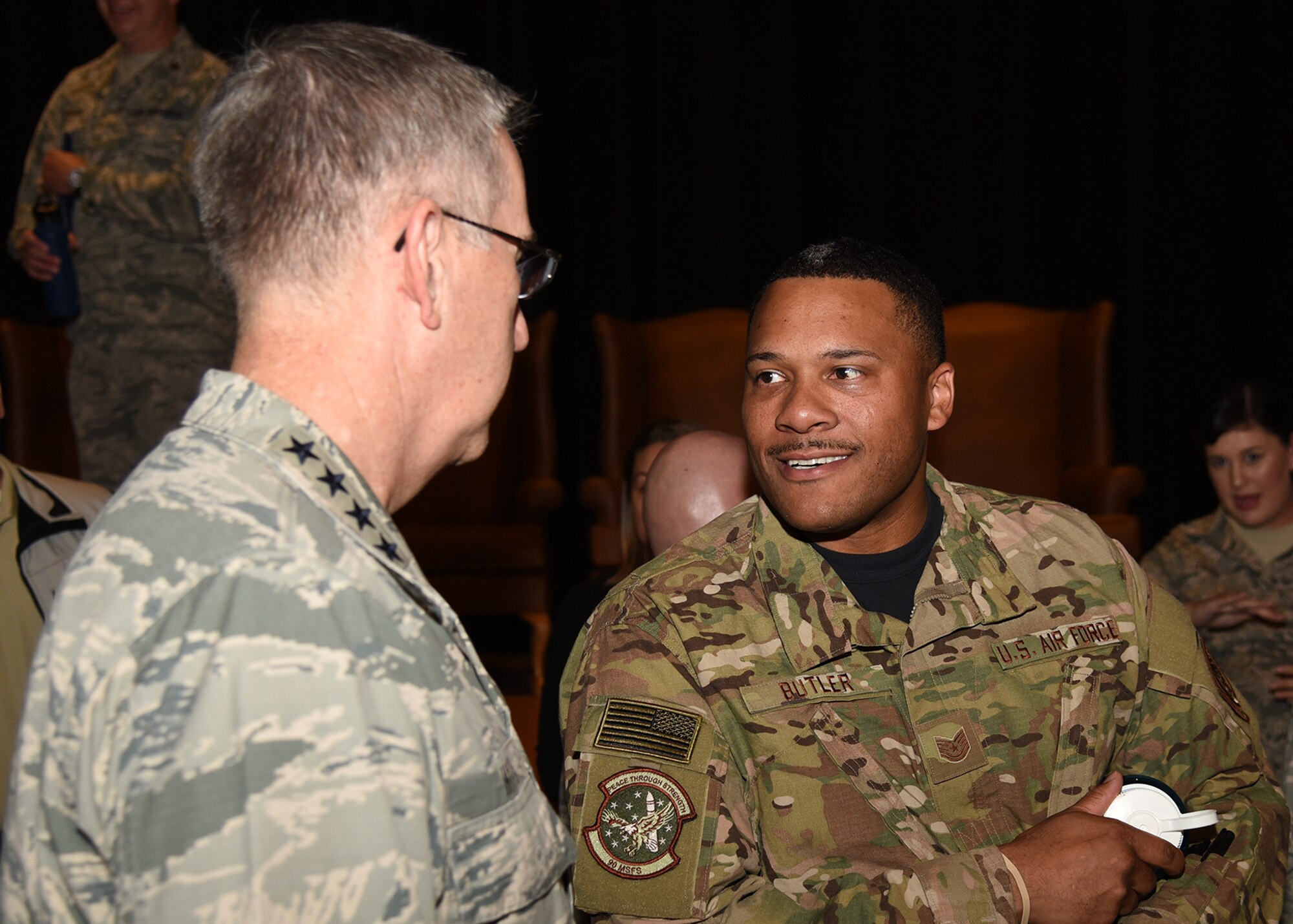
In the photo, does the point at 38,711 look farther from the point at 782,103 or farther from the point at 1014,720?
the point at 782,103

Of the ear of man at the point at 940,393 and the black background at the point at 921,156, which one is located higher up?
the black background at the point at 921,156

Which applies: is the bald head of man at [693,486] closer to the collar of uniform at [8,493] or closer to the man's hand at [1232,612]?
the collar of uniform at [8,493]

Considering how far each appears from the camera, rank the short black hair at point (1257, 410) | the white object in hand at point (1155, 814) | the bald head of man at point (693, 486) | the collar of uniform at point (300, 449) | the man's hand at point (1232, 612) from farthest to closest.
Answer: the short black hair at point (1257, 410)
the man's hand at point (1232, 612)
the bald head of man at point (693, 486)
the white object in hand at point (1155, 814)
the collar of uniform at point (300, 449)

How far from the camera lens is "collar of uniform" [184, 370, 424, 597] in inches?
29.0

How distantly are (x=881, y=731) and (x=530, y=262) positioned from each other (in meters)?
0.76

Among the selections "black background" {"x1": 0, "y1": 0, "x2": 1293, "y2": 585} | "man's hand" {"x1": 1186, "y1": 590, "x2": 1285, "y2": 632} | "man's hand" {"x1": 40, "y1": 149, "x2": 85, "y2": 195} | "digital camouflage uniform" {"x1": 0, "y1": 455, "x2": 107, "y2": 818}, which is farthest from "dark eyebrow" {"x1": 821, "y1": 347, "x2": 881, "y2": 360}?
"black background" {"x1": 0, "y1": 0, "x2": 1293, "y2": 585}

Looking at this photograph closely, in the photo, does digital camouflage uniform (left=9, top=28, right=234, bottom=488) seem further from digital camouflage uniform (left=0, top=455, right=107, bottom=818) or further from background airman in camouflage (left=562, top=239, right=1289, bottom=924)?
background airman in camouflage (left=562, top=239, right=1289, bottom=924)

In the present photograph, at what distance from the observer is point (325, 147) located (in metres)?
0.80

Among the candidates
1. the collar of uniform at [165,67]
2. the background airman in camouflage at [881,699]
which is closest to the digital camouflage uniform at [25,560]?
the background airman in camouflage at [881,699]

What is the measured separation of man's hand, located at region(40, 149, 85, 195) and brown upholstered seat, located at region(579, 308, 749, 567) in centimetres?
185

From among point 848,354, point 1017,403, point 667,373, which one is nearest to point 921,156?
point 1017,403

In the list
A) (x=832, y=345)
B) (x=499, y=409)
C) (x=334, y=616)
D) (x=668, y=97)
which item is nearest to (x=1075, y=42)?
(x=668, y=97)

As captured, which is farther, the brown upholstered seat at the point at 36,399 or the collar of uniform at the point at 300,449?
the brown upholstered seat at the point at 36,399

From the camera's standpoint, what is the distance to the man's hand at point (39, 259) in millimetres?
3041
